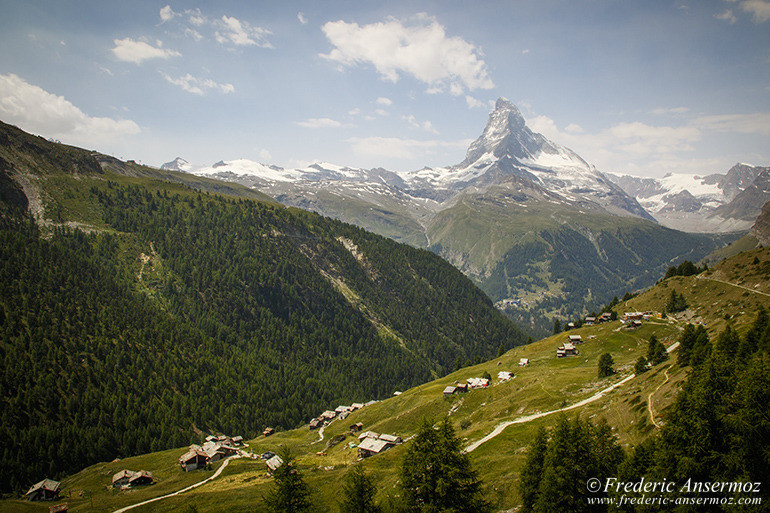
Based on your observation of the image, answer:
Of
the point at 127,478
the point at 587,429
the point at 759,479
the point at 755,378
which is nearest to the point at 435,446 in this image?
the point at 587,429

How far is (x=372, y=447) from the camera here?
89438mm

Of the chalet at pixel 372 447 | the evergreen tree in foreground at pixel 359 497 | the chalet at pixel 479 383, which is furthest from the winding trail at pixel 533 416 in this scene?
the chalet at pixel 479 383

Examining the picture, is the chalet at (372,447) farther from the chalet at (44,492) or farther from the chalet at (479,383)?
the chalet at (44,492)

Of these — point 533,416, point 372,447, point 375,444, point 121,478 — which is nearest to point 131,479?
point 121,478

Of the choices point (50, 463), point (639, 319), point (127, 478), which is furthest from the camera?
point (639, 319)

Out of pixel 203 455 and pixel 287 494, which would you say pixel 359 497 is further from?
pixel 203 455

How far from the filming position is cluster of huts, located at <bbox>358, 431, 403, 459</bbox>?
291ft

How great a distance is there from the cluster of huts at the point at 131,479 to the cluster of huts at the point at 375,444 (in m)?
49.4

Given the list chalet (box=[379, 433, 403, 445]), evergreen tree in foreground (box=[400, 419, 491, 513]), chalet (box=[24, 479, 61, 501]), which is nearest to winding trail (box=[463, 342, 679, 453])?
chalet (box=[379, 433, 403, 445])

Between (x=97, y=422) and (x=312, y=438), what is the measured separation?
70024mm

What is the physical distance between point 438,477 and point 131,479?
86527 millimetres

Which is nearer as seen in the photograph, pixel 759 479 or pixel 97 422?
pixel 759 479

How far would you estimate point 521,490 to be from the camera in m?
42.3

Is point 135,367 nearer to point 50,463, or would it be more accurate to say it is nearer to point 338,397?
point 50,463
